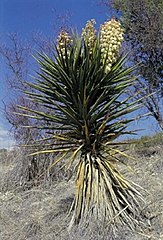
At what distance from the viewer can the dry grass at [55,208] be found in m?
5.72

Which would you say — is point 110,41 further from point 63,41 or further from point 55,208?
point 55,208

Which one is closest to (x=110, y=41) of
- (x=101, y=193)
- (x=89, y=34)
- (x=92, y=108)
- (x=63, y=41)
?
(x=89, y=34)

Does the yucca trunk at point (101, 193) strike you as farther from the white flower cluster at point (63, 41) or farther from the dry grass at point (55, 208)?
the white flower cluster at point (63, 41)

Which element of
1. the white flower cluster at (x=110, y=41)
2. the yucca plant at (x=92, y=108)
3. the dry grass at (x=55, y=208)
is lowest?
the dry grass at (x=55, y=208)

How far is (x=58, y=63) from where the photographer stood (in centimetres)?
586

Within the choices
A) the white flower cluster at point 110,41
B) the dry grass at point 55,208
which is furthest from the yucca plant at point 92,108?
the dry grass at point 55,208

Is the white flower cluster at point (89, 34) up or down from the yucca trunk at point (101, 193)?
up

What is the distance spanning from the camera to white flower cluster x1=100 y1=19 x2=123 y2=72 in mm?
5789

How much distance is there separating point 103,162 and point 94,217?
2.51 feet

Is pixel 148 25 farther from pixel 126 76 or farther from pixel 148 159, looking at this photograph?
pixel 126 76

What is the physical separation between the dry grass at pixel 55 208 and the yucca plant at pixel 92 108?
0.25 meters

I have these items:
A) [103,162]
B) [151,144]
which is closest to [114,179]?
[103,162]

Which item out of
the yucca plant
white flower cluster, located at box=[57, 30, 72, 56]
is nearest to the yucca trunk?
the yucca plant

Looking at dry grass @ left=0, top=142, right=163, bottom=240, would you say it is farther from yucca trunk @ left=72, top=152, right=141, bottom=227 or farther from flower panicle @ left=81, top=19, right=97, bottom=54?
flower panicle @ left=81, top=19, right=97, bottom=54
